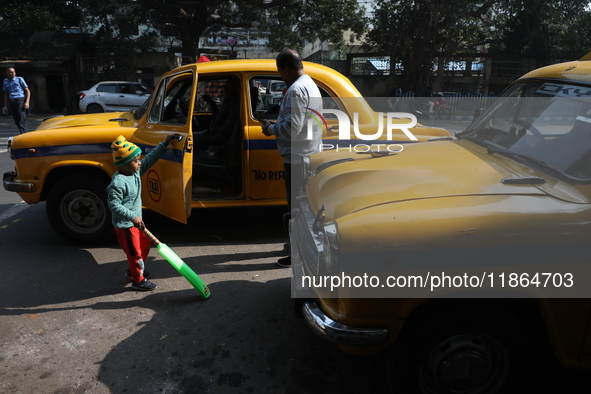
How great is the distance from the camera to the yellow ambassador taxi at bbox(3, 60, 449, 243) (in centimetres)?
500

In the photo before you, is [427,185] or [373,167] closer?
[427,185]

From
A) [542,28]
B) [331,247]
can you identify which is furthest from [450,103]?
[331,247]

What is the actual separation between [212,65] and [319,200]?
277 centimetres

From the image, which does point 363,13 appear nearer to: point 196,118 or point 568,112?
point 196,118

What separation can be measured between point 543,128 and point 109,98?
1810 cm

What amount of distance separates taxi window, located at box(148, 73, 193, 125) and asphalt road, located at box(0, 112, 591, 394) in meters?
1.40

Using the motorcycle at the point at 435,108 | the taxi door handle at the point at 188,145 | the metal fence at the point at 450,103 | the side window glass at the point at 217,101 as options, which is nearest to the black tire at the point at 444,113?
the motorcycle at the point at 435,108

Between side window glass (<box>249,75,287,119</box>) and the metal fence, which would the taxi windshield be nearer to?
side window glass (<box>249,75,287,119</box>)

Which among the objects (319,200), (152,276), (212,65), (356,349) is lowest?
(152,276)

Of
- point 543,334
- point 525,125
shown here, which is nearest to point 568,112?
point 525,125

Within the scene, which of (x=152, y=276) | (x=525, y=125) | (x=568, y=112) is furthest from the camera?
(x=152, y=276)

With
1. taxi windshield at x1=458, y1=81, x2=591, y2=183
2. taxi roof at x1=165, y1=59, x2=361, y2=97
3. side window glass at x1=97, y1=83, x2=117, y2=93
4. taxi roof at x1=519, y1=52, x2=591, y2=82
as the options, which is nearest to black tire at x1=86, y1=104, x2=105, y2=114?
side window glass at x1=97, y1=83, x2=117, y2=93

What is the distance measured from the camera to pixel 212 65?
5.07 m

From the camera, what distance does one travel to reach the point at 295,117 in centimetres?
409
